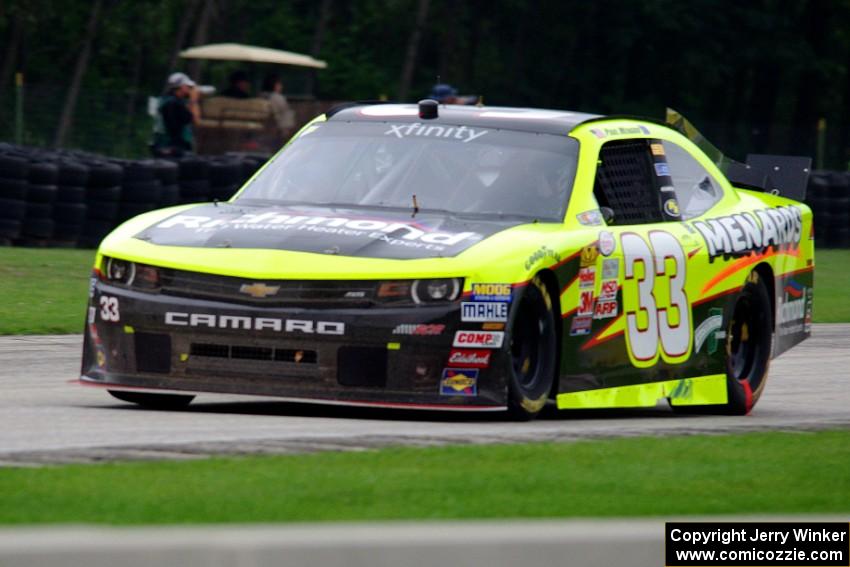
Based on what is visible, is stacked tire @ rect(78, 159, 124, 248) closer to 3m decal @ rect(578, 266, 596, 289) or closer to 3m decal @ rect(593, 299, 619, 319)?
3m decal @ rect(593, 299, 619, 319)

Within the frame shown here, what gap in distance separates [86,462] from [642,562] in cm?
305

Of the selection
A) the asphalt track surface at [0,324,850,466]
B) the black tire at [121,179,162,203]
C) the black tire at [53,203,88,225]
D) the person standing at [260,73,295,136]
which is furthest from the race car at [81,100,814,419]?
the person standing at [260,73,295,136]

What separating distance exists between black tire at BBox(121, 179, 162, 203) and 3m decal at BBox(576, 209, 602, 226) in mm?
11749

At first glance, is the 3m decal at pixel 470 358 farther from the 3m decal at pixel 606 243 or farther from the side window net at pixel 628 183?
the side window net at pixel 628 183

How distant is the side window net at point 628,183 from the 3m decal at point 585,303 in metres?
0.66

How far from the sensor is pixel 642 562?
3.80 metres

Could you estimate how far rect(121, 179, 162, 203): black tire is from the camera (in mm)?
20125

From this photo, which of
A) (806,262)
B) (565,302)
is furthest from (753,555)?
(806,262)

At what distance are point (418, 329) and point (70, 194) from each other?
12221 millimetres

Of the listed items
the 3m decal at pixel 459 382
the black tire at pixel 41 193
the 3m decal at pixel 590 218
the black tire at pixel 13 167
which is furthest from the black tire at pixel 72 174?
the 3m decal at pixel 459 382

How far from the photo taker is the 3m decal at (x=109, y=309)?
820cm

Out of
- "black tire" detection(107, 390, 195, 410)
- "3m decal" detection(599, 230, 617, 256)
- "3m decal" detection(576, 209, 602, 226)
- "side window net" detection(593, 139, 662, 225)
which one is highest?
"side window net" detection(593, 139, 662, 225)

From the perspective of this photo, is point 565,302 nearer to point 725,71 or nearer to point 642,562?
point 642,562

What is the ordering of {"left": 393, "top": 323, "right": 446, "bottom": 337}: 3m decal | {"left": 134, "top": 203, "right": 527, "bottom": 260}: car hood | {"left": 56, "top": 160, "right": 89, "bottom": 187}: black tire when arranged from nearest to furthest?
{"left": 393, "top": 323, "right": 446, "bottom": 337}: 3m decal
{"left": 134, "top": 203, "right": 527, "bottom": 260}: car hood
{"left": 56, "top": 160, "right": 89, "bottom": 187}: black tire
